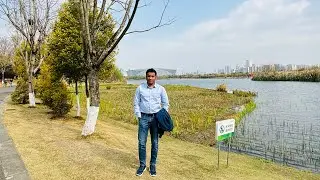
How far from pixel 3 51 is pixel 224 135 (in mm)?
69406

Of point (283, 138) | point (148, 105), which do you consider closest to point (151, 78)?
point (148, 105)

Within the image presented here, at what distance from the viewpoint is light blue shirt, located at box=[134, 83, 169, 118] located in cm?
692

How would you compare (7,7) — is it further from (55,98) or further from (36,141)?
(36,141)

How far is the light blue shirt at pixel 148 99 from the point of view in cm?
692

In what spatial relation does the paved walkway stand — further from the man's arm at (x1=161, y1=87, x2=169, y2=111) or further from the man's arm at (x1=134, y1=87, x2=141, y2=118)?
the man's arm at (x1=161, y1=87, x2=169, y2=111)

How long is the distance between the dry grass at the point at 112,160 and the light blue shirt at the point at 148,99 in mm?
1357

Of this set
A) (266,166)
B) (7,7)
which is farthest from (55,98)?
(266,166)

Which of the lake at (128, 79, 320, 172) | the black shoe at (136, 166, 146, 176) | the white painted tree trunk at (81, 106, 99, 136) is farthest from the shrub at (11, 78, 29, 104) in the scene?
the black shoe at (136, 166, 146, 176)

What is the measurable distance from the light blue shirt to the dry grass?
1357mm

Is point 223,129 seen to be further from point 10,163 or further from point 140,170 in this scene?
point 10,163

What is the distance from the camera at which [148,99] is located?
22.7 feet

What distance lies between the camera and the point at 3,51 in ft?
225

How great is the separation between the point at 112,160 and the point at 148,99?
2.14m

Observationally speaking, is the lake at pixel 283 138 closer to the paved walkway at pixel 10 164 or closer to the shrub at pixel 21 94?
the paved walkway at pixel 10 164
